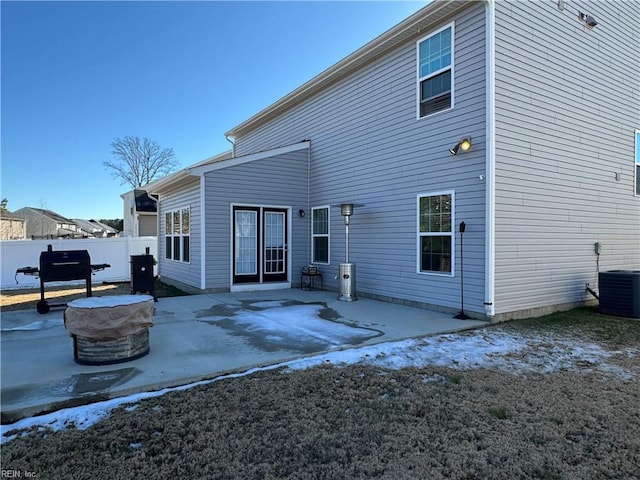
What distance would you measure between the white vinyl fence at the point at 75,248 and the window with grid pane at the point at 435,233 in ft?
26.0

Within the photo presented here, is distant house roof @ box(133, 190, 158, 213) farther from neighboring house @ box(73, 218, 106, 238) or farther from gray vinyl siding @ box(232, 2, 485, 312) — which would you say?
neighboring house @ box(73, 218, 106, 238)

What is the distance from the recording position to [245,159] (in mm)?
9609

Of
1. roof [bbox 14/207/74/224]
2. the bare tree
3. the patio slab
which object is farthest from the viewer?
roof [bbox 14/207/74/224]

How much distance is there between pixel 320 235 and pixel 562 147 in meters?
5.84

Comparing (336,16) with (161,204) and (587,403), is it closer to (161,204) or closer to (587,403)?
(161,204)

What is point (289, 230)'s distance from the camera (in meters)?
10.4

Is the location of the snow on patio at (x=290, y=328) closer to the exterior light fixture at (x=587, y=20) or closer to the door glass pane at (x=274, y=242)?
the door glass pane at (x=274, y=242)

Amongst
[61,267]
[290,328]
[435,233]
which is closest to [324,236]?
[435,233]

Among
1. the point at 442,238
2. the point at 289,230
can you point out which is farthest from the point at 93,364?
the point at 289,230

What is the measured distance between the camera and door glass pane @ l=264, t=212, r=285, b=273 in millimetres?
10102

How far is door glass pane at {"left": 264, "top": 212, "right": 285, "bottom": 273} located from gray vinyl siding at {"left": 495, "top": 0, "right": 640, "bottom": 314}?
5.76 m

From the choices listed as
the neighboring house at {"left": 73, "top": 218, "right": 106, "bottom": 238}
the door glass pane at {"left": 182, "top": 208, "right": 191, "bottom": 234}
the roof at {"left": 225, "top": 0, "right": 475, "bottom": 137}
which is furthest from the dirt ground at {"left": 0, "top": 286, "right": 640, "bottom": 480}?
the neighboring house at {"left": 73, "top": 218, "right": 106, "bottom": 238}

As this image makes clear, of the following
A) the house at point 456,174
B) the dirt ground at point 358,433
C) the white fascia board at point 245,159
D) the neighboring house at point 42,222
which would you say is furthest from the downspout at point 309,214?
the neighboring house at point 42,222

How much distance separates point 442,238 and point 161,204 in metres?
9.80
